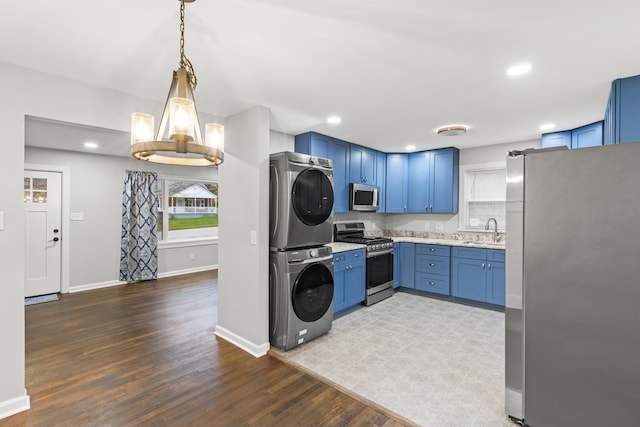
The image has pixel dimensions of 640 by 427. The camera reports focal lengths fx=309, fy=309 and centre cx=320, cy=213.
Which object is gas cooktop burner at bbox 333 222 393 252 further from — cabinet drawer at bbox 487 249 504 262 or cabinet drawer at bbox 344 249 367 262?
cabinet drawer at bbox 487 249 504 262

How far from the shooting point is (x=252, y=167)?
9.84 ft

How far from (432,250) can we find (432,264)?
8.4 inches

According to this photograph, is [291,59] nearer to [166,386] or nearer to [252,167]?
[252,167]

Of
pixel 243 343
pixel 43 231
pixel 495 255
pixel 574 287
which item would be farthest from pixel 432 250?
pixel 43 231

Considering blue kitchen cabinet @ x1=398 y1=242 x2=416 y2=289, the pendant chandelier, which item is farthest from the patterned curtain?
the pendant chandelier

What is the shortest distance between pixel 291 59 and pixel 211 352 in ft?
8.85

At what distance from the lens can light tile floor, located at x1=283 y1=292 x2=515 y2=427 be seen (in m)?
2.18

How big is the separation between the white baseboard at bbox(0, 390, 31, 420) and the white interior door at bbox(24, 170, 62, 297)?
11.3 ft

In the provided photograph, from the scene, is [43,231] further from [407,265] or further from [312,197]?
[407,265]

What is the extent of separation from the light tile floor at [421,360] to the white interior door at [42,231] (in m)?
4.44

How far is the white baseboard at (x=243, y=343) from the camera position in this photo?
2966 millimetres

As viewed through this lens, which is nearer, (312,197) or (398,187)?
(312,197)

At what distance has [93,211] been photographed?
17.5 ft

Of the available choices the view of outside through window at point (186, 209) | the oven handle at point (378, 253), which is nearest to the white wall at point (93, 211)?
the view of outside through window at point (186, 209)
